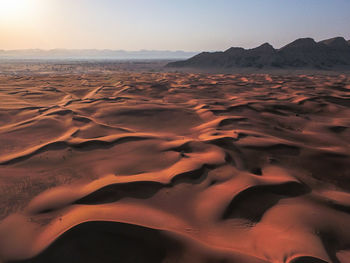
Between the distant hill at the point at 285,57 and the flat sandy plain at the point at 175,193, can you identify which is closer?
the flat sandy plain at the point at 175,193

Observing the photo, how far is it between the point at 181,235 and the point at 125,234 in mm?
565

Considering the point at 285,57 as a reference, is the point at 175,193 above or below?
below

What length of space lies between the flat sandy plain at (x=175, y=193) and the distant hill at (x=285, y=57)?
4327 centimetres

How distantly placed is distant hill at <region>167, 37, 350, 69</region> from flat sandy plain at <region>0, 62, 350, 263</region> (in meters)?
43.3

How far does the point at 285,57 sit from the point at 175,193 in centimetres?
5121

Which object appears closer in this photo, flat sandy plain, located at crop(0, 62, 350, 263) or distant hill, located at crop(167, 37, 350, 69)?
flat sandy plain, located at crop(0, 62, 350, 263)

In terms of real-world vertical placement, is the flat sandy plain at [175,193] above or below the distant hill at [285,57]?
below

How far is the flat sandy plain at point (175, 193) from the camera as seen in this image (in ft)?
6.68

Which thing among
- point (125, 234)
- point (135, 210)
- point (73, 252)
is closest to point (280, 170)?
point (135, 210)

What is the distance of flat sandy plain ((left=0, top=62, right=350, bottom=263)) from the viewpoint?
2.04 meters

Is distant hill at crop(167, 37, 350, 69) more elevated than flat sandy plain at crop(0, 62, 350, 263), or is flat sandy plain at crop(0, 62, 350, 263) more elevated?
distant hill at crop(167, 37, 350, 69)

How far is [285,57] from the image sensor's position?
45375 millimetres

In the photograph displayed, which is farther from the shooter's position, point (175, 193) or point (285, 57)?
point (285, 57)

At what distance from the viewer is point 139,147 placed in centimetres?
448
